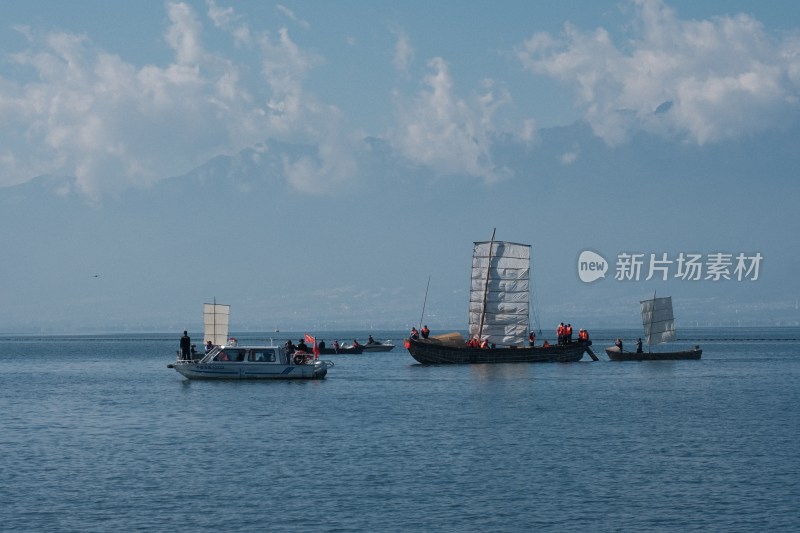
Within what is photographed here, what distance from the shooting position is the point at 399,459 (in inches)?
1598

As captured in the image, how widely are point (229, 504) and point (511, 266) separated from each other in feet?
266

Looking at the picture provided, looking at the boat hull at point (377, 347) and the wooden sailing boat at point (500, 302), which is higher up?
the wooden sailing boat at point (500, 302)

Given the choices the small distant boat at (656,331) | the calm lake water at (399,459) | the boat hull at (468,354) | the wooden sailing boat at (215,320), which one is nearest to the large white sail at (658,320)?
the small distant boat at (656,331)

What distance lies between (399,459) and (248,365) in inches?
1470

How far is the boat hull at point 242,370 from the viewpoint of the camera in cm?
7675

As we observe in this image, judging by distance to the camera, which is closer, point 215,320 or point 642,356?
point 215,320

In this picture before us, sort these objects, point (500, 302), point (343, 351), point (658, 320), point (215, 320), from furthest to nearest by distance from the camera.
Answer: point (343, 351), point (658, 320), point (500, 302), point (215, 320)

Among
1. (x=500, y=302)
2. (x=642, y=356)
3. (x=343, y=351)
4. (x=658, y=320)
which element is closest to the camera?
(x=500, y=302)

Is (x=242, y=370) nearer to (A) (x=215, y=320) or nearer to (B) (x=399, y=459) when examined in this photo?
(A) (x=215, y=320)

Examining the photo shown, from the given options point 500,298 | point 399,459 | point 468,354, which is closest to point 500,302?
point 500,298

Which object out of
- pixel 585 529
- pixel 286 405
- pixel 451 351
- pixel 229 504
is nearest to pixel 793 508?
pixel 585 529

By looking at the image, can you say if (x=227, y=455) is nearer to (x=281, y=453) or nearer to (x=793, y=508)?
(x=281, y=453)

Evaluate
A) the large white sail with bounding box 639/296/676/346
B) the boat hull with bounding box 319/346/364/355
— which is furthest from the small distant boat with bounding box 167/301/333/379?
the boat hull with bounding box 319/346/364/355

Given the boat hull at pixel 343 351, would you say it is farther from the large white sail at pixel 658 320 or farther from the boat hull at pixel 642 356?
the large white sail at pixel 658 320
